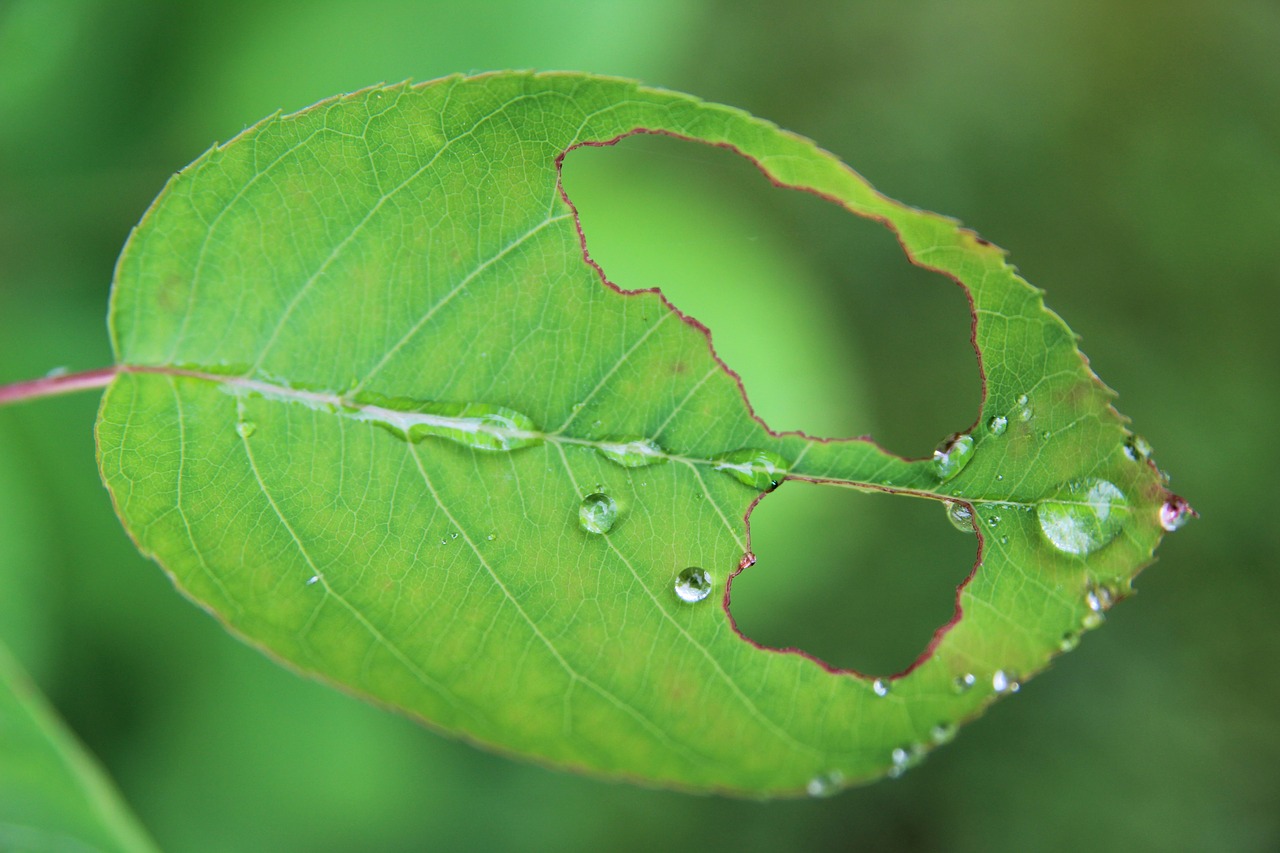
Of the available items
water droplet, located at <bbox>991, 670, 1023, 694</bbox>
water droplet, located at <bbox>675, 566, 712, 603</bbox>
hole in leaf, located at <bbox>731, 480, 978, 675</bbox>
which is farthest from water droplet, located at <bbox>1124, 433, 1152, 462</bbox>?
hole in leaf, located at <bbox>731, 480, 978, 675</bbox>

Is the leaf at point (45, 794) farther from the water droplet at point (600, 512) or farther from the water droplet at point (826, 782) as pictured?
the water droplet at point (826, 782)

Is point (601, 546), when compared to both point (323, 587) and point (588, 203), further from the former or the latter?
point (588, 203)

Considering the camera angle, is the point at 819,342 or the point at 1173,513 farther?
the point at 819,342

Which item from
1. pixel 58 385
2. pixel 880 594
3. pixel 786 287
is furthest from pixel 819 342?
pixel 58 385

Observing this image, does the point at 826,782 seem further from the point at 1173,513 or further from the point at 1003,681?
the point at 1173,513

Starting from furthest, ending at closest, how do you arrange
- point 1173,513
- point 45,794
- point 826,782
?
point 826,782
point 1173,513
point 45,794

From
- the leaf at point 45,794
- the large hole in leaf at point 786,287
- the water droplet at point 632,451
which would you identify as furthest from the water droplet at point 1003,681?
the large hole in leaf at point 786,287

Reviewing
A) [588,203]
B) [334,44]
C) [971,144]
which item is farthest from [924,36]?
[334,44]
